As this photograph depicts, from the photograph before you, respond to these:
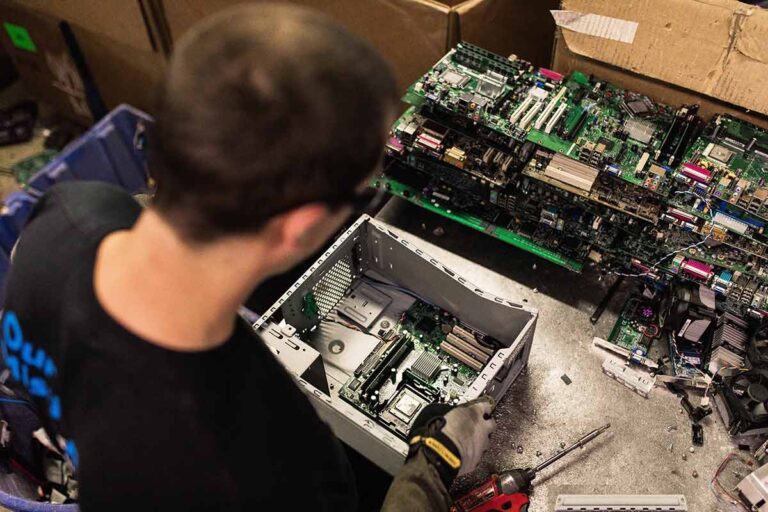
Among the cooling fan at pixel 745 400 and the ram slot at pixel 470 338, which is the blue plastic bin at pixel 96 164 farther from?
the cooling fan at pixel 745 400

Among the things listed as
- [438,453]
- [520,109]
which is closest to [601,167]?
[520,109]

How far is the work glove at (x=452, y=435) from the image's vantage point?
196cm

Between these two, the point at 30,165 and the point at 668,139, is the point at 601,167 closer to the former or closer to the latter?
the point at 668,139

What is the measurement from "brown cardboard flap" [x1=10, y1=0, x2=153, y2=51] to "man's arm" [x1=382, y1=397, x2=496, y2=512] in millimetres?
2451

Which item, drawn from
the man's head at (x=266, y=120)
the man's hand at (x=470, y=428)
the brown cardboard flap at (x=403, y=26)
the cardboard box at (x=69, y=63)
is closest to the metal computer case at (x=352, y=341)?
the man's hand at (x=470, y=428)

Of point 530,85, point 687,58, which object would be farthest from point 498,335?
point 687,58

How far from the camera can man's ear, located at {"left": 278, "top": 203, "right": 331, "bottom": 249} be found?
3.16 feet

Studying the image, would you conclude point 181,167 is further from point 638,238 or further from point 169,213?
point 638,238

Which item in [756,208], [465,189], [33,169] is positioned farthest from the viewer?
[33,169]

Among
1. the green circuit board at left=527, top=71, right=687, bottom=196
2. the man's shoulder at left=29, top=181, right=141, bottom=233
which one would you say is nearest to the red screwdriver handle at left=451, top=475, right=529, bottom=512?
the green circuit board at left=527, top=71, right=687, bottom=196

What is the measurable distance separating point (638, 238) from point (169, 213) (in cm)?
202

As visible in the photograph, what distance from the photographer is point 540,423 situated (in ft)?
8.13

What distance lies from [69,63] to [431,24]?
2324 millimetres

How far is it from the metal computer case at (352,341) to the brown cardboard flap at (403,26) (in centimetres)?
72
